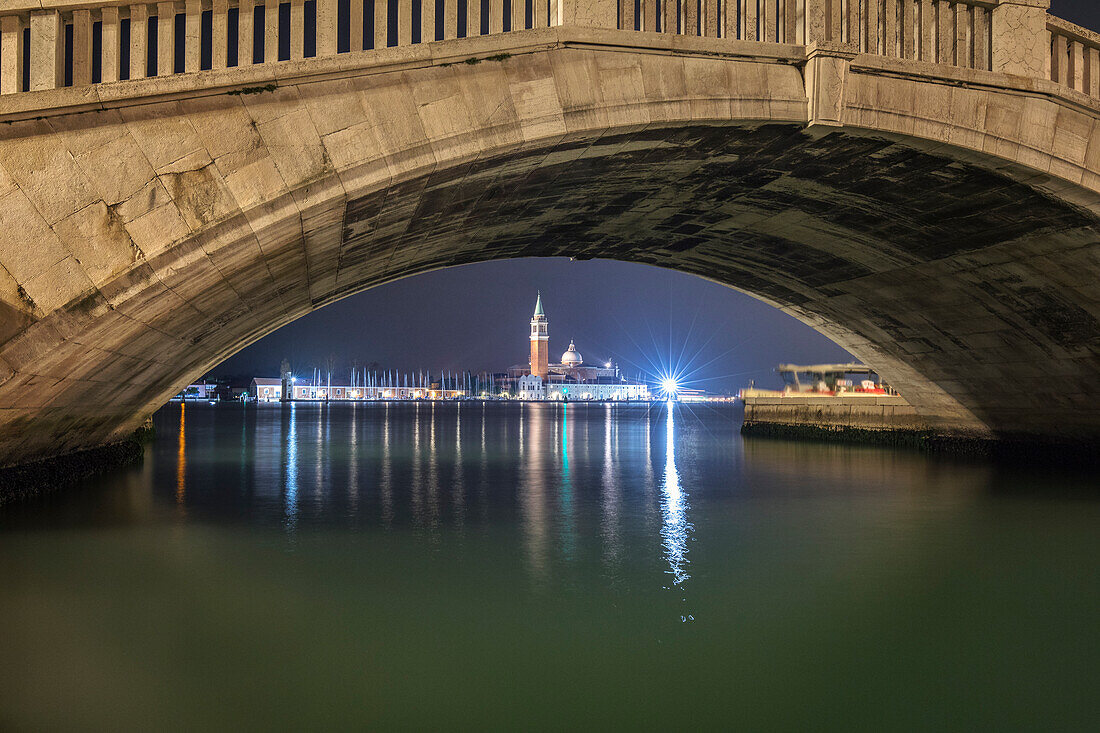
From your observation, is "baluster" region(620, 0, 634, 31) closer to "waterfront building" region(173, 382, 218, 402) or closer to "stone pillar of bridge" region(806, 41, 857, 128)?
"stone pillar of bridge" region(806, 41, 857, 128)

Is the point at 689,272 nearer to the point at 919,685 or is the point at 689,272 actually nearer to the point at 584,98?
the point at 584,98

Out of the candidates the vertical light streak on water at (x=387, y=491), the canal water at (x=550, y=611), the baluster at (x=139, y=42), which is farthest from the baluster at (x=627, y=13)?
the vertical light streak on water at (x=387, y=491)

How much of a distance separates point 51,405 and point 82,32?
17.2 ft

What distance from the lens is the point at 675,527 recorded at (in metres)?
14.5

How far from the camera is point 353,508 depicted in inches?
654

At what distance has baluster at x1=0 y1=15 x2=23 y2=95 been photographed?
8.09m

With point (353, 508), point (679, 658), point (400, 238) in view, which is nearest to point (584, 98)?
point (400, 238)

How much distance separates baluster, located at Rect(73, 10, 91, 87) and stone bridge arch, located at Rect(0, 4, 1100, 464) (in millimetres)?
773

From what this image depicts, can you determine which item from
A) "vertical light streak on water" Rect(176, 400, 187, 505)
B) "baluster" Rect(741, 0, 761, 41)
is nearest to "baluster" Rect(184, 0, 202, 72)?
"baluster" Rect(741, 0, 761, 41)

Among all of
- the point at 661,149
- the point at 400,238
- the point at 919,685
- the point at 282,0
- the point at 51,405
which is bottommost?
the point at 919,685

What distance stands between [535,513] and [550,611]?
7110 mm

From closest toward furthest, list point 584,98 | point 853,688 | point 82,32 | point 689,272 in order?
point 853,688
point 82,32
point 584,98
point 689,272

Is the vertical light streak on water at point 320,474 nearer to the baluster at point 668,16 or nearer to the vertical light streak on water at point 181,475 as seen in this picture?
the vertical light streak on water at point 181,475

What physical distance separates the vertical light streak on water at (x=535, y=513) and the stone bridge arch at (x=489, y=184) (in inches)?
192
